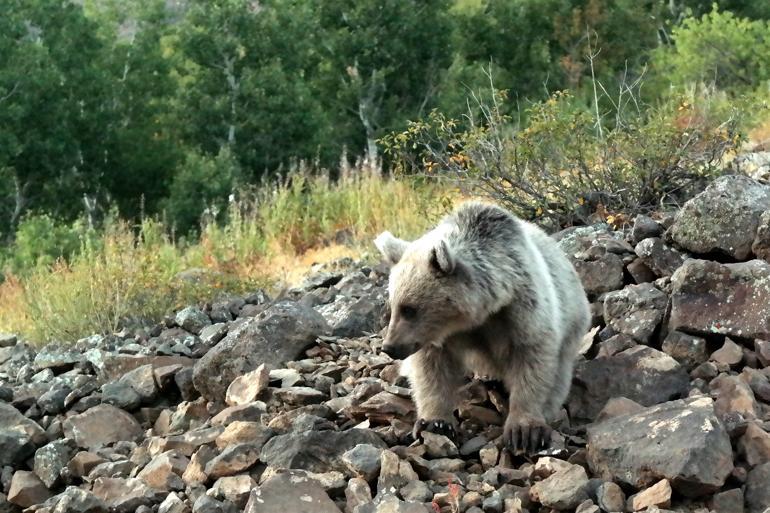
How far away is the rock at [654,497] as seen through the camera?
12.9ft

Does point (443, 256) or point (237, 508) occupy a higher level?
point (443, 256)

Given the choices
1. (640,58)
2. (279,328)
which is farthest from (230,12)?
(279,328)

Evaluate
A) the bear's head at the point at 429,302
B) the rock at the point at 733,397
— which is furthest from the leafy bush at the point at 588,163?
the bear's head at the point at 429,302

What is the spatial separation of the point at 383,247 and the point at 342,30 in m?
22.7

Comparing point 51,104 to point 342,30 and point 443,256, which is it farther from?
point 443,256

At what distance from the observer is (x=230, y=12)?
25859mm

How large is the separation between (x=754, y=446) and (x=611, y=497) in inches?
26.4

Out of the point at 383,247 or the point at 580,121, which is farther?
the point at 580,121

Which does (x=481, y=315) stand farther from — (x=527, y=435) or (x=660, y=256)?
(x=660, y=256)

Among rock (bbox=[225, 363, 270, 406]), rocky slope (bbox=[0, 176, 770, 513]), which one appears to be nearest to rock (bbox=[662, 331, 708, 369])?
rocky slope (bbox=[0, 176, 770, 513])

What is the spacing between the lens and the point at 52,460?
18.2 feet

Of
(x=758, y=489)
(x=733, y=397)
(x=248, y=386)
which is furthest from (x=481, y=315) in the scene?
(x=248, y=386)

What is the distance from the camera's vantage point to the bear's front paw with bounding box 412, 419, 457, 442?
4805 millimetres

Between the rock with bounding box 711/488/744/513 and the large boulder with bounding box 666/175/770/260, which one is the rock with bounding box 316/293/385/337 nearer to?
the large boulder with bounding box 666/175/770/260
